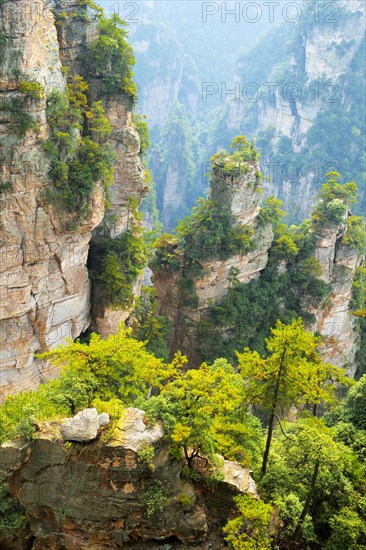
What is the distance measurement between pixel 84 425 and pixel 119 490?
54.5 inches

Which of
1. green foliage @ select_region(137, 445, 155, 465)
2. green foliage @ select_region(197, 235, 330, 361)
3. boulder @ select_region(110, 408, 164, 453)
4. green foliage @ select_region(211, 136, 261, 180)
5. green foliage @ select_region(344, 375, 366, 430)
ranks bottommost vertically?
green foliage @ select_region(197, 235, 330, 361)

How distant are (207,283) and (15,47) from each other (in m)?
13.2

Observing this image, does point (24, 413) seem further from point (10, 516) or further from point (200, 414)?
point (200, 414)

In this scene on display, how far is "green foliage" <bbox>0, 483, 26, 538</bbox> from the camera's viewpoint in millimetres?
11711

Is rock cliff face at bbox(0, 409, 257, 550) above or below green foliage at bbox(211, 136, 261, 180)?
below

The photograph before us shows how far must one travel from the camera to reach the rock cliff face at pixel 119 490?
1067 cm

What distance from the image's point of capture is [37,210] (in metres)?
18.5

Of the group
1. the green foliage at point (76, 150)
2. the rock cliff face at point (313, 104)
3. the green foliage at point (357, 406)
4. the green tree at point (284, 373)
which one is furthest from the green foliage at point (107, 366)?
the rock cliff face at point (313, 104)

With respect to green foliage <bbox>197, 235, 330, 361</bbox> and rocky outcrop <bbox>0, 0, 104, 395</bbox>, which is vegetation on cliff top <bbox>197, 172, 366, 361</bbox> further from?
rocky outcrop <bbox>0, 0, 104, 395</bbox>

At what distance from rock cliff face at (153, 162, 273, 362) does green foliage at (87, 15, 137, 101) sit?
6.56 m

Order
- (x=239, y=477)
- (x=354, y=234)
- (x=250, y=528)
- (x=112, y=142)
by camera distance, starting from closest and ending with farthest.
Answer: (x=250, y=528), (x=239, y=477), (x=112, y=142), (x=354, y=234)

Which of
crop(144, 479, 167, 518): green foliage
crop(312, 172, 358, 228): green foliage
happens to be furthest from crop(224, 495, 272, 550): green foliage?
crop(312, 172, 358, 228): green foliage

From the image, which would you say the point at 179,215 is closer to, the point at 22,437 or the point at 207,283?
the point at 207,283

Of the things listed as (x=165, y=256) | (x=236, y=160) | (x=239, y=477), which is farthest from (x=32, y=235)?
(x=239, y=477)
